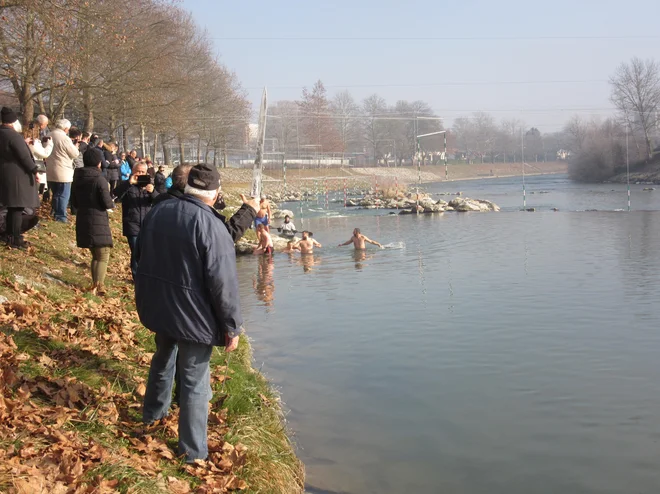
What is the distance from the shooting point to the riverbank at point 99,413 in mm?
5102

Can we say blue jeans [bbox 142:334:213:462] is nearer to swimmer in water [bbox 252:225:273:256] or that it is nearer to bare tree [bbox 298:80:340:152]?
swimmer in water [bbox 252:225:273:256]

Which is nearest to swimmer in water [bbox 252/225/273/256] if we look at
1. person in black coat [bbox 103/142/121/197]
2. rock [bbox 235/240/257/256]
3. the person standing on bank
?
rock [bbox 235/240/257/256]

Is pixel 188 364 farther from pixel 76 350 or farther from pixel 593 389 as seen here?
pixel 593 389

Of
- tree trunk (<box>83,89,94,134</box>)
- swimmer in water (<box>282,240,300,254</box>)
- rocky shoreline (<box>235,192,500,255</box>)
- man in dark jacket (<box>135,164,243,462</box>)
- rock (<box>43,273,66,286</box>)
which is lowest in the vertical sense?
swimmer in water (<box>282,240,300,254</box>)

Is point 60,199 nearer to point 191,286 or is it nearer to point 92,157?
point 92,157

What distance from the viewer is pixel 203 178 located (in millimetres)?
5570

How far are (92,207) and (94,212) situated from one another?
90 millimetres

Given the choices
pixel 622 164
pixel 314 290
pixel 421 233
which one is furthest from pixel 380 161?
pixel 314 290

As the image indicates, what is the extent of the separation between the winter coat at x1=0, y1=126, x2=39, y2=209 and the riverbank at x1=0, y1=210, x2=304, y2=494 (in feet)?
4.57

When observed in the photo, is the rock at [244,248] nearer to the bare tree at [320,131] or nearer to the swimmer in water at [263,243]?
the swimmer in water at [263,243]

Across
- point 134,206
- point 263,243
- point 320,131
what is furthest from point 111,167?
point 320,131

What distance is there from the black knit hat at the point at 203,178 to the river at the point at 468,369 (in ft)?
10.4

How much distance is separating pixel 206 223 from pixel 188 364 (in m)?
1.07

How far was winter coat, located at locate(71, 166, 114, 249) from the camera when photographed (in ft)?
35.2
